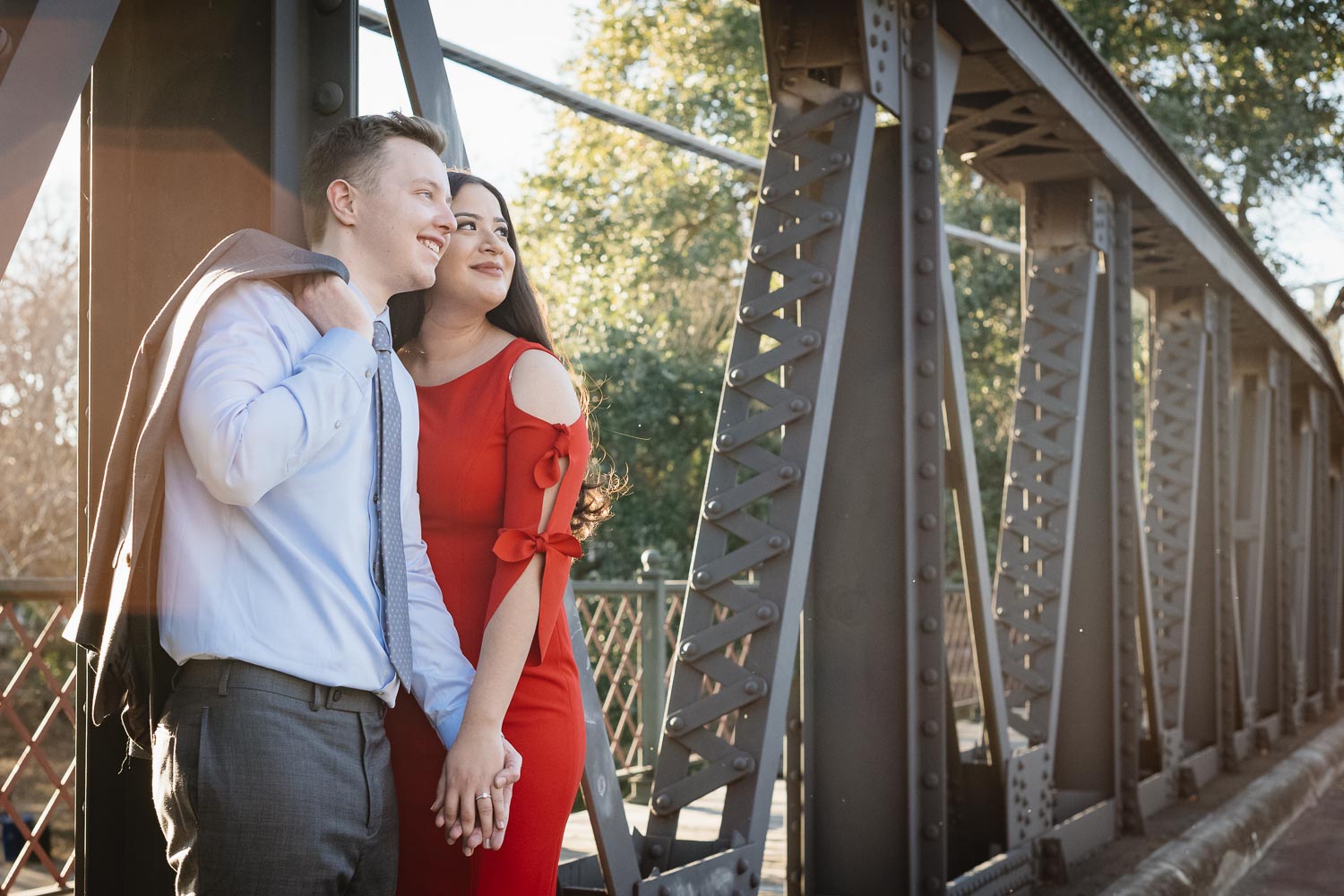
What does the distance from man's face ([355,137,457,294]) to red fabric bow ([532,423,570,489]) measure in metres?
0.33

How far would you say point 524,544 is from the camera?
207cm

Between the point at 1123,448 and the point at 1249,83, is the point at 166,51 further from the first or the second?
the point at 1249,83

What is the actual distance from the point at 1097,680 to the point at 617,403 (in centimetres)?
969

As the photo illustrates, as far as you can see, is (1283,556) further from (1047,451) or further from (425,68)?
(425,68)

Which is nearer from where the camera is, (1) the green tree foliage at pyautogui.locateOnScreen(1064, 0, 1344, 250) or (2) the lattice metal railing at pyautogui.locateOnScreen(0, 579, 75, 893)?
(2) the lattice metal railing at pyautogui.locateOnScreen(0, 579, 75, 893)

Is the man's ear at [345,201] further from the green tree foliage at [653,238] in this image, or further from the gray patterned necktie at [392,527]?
the green tree foliage at [653,238]

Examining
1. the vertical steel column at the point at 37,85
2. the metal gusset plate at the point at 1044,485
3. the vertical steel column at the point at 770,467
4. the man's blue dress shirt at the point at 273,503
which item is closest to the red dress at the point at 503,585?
the man's blue dress shirt at the point at 273,503

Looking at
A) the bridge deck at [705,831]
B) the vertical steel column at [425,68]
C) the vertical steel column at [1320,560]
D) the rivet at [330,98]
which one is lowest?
the bridge deck at [705,831]

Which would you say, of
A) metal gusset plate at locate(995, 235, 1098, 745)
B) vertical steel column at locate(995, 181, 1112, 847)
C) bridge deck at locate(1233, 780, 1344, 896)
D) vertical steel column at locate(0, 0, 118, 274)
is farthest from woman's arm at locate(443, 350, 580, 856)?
bridge deck at locate(1233, 780, 1344, 896)

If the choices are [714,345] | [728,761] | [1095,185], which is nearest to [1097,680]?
[1095,185]

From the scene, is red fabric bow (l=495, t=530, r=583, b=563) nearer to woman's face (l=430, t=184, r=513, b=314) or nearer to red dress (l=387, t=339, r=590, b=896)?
red dress (l=387, t=339, r=590, b=896)

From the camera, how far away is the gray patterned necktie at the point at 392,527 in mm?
1864

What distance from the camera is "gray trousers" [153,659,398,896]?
1.67 metres

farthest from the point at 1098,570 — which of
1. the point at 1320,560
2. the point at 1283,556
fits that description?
the point at 1320,560
